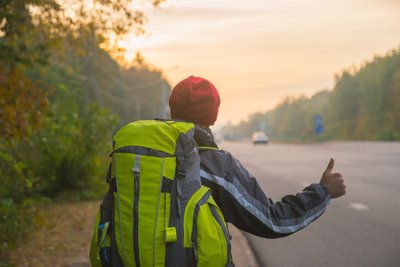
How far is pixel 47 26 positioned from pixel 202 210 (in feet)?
22.2

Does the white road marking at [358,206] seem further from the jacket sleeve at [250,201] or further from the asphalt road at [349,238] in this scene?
the jacket sleeve at [250,201]

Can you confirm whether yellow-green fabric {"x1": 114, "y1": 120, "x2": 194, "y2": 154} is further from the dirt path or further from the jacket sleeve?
the dirt path

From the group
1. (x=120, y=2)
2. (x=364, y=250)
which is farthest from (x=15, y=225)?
(x=364, y=250)

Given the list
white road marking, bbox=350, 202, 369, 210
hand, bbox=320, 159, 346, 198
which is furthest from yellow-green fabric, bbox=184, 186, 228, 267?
white road marking, bbox=350, 202, 369, 210

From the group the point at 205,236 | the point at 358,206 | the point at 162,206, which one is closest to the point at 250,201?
the point at 205,236

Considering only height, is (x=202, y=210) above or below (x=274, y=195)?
above

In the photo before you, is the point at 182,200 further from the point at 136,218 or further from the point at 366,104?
the point at 366,104

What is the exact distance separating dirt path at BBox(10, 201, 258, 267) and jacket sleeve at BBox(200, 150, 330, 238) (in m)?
3.18

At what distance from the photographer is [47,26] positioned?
8.13 metres

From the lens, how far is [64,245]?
6.47 meters

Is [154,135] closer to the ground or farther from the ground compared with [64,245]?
farther from the ground

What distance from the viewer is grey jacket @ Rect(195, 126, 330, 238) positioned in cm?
223

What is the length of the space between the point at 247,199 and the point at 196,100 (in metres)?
0.48

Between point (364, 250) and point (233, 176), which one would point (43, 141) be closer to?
point (364, 250)
